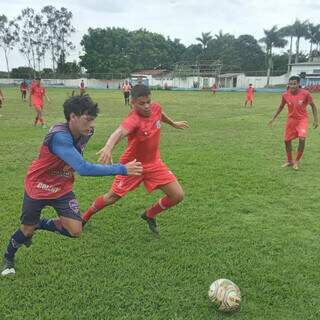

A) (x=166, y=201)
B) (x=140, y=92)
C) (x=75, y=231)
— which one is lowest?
(x=166, y=201)

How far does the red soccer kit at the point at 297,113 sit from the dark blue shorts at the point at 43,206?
246 inches

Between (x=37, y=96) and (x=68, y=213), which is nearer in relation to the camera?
(x=68, y=213)

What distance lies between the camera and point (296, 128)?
9305 mm

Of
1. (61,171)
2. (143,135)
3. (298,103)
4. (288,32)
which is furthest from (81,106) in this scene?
(288,32)

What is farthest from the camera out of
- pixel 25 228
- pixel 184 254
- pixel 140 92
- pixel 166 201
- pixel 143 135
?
pixel 166 201

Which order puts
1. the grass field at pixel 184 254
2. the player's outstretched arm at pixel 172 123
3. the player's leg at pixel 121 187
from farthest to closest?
the player's outstretched arm at pixel 172 123
the player's leg at pixel 121 187
the grass field at pixel 184 254

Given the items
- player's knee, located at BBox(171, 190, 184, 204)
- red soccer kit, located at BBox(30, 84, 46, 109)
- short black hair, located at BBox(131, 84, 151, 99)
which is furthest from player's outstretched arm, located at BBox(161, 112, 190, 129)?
red soccer kit, located at BBox(30, 84, 46, 109)

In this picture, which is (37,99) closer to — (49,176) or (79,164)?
(49,176)

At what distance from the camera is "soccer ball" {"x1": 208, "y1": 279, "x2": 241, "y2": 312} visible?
3.55 meters

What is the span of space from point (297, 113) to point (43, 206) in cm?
660

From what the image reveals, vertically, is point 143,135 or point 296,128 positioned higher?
point 143,135

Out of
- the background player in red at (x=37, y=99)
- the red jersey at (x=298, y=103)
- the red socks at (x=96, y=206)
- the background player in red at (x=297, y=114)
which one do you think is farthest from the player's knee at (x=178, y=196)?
the background player in red at (x=37, y=99)

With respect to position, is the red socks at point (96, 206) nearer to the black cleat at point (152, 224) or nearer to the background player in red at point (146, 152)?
the background player in red at point (146, 152)

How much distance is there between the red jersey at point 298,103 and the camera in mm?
9133
